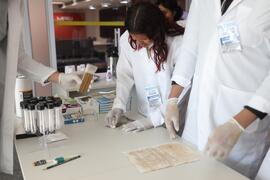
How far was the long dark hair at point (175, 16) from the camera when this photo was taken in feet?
5.41

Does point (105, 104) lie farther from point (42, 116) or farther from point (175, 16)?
point (175, 16)

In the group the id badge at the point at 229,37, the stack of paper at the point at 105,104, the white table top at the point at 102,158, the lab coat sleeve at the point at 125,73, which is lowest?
the white table top at the point at 102,158

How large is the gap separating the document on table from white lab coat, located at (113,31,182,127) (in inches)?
12.8

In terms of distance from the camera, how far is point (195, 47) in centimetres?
142

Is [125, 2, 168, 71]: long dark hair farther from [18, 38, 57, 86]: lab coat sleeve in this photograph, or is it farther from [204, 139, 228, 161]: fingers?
[204, 139, 228, 161]: fingers

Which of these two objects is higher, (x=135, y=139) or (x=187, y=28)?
(x=187, y=28)

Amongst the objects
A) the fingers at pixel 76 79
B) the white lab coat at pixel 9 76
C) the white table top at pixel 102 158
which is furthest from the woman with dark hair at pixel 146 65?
the white lab coat at pixel 9 76

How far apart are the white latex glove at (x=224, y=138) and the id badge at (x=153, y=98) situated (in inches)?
23.8

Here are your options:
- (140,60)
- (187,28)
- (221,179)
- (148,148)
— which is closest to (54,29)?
(140,60)

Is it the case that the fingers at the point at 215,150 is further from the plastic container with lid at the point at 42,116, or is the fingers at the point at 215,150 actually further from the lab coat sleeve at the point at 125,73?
the lab coat sleeve at the point at 125,73

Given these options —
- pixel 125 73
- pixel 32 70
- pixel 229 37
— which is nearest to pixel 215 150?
pixel 229 37

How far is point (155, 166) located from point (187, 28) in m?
0.72

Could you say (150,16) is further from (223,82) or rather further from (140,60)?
(223,82)

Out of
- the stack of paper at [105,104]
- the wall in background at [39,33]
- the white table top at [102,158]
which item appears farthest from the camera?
the wall in background at [39,33]
